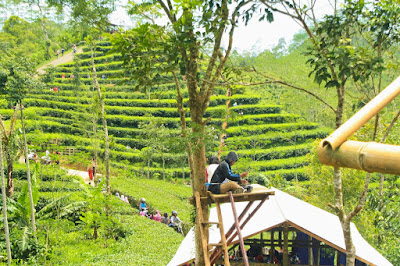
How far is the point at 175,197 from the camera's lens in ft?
59.1

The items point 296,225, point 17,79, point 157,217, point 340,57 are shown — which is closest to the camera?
point 340,57

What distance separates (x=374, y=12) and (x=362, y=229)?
8217 millimetres

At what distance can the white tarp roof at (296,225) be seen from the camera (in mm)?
6270

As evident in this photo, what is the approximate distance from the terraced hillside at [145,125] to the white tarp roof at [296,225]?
14.1m

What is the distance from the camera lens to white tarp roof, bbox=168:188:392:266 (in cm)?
627

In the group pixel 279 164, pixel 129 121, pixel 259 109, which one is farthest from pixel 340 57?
pixel 259 109

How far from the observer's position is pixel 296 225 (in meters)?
6.39

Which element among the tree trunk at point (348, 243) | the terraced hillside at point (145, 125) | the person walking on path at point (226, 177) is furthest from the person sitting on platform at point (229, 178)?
the terraced hillside at point (145, 125)

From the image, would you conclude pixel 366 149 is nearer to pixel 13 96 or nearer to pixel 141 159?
pixel 13 96

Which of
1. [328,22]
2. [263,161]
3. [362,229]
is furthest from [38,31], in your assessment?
[328,22]

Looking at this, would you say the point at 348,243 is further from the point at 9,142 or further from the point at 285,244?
the point at 9,142

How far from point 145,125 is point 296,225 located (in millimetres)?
15604

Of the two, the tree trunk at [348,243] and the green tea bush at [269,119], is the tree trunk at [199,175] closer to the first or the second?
the tree trunk at [348,243]

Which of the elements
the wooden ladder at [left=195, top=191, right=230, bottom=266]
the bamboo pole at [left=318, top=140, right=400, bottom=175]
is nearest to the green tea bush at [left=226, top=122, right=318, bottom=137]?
the wooden ladder at [left=195, top=191, right=230, bottom=266]
